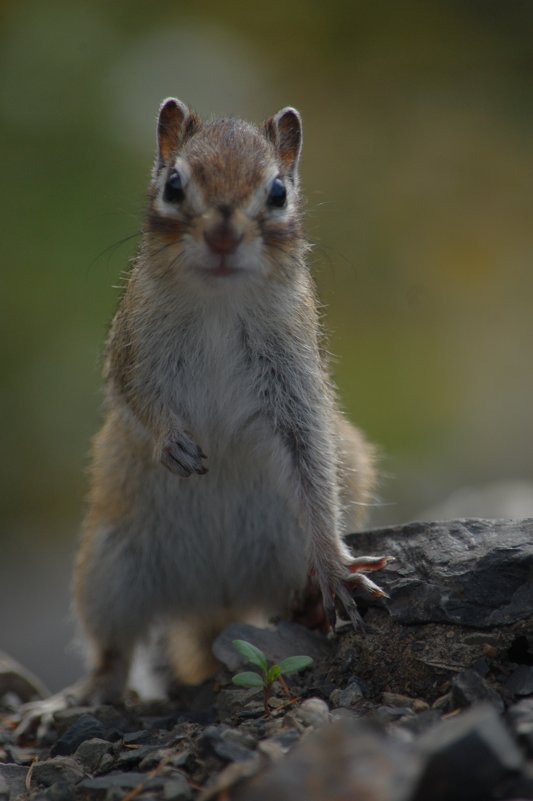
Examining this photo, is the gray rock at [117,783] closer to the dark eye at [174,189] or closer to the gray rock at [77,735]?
the gray rock at [77,735]

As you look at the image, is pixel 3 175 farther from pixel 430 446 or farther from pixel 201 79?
pixel 430 446

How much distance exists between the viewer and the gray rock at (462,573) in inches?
135

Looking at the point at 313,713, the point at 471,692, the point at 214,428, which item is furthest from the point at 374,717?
the point at 214,428

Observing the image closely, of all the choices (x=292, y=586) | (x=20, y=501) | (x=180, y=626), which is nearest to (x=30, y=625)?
(x=20, y=501)

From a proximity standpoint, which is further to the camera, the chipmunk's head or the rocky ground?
the chipmunk's head

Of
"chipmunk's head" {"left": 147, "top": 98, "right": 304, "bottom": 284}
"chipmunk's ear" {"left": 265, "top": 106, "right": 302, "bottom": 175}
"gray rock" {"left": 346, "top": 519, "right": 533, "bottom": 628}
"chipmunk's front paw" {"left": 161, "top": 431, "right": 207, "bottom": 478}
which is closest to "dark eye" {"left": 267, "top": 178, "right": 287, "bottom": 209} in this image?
"chipmunk's head" {"left": 147, "top": 98, "right": 304, "bottom": 284}

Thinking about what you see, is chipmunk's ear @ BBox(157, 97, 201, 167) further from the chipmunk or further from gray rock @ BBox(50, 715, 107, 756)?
gray rock @ BBox(50, 715, 107, 756)

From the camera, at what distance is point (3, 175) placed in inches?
Answer: 388

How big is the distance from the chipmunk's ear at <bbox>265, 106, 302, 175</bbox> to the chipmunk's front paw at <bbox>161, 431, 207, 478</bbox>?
1.15 meters

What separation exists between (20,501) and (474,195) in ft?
16.9

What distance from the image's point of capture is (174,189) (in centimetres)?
379

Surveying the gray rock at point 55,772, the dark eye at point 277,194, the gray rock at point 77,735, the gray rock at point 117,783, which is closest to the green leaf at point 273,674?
the gray rock at point 117,783

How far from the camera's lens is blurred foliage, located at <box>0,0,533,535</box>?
9703 millimetres

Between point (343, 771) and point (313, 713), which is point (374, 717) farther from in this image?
point (343, 771)
